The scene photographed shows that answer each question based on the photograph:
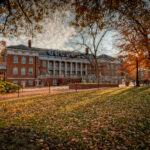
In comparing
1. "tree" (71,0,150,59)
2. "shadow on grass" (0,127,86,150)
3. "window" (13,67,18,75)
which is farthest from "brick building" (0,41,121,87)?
"shadow on grass" (0,127,86,150)

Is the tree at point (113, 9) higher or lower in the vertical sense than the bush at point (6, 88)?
higher

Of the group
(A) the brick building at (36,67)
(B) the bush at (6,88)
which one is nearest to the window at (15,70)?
(A) the brick building at (36,67)

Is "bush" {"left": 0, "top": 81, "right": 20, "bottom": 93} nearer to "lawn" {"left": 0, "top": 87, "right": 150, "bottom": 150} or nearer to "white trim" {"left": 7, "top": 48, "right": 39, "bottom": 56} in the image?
"lawn" {"left": 0, "top": 87, "right": 150, "bottom": 150}

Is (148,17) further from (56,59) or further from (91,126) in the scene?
(56,59)

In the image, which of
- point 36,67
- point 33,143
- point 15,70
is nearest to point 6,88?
point 33,143

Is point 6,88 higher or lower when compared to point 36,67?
lower

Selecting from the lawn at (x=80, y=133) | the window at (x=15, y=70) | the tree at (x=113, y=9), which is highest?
the tree at (x=113, y=9)

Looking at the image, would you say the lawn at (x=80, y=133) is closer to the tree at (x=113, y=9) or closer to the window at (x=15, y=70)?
the tree at (x=113, y=9)

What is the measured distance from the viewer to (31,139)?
12.3ft

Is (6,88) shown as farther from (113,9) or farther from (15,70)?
(15,70)

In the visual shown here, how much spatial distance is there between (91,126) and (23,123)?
113 inches

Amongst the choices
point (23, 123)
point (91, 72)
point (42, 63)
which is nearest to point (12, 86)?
point (23, 123)

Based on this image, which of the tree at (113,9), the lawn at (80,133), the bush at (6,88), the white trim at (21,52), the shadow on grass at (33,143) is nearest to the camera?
the shadow on grass at (33,143)

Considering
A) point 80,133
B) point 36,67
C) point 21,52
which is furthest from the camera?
point 36,67
